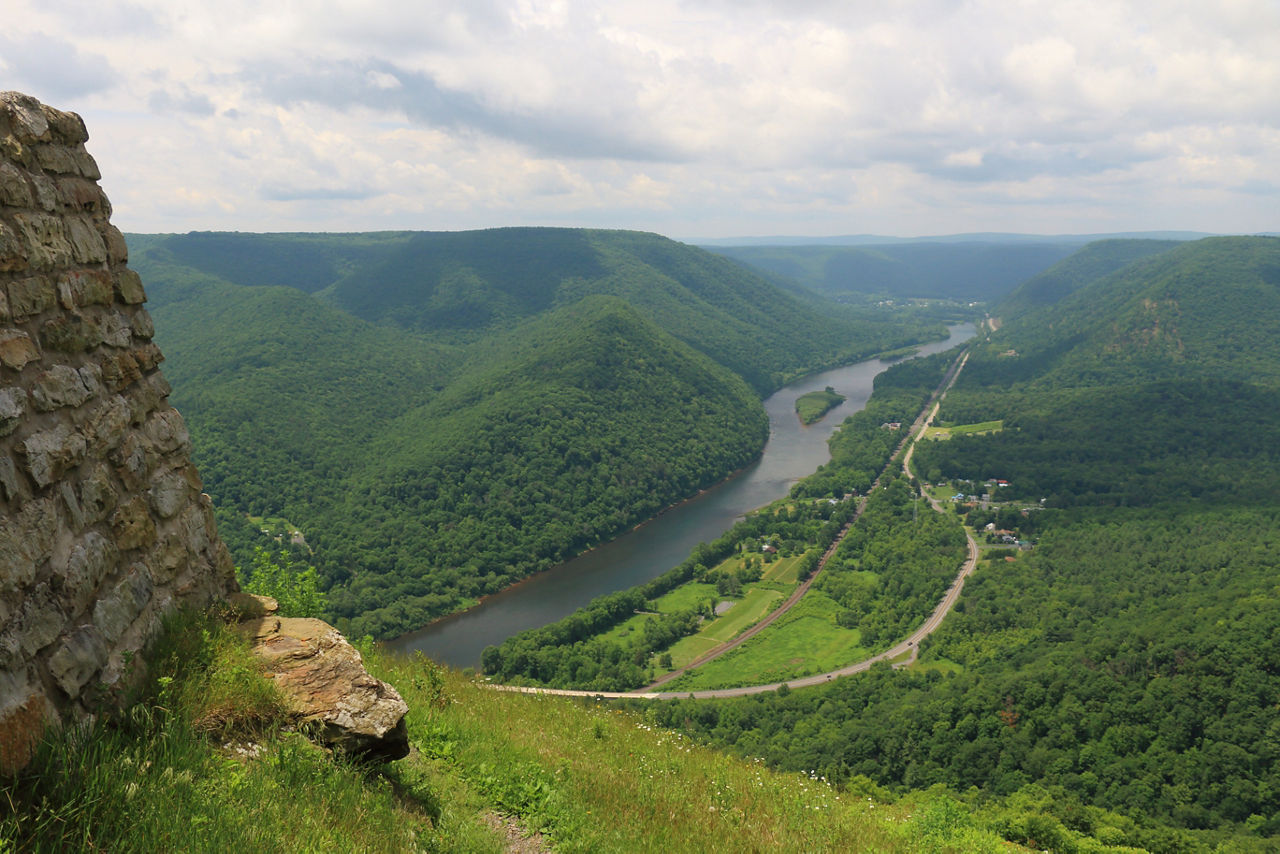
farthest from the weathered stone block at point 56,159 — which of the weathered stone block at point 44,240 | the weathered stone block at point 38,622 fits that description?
the weathered stone block at point 38,622

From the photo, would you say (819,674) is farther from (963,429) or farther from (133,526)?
(963,429)

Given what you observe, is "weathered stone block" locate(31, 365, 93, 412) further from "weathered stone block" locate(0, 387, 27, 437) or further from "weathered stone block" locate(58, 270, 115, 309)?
"weathered stone block" locate(58, 270, 115, 309)

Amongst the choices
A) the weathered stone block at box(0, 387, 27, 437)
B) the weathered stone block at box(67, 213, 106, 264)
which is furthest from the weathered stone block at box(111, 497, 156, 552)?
the weathered stone block at box(67, 213, 106, 264)

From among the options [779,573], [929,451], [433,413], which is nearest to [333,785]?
[779,573]

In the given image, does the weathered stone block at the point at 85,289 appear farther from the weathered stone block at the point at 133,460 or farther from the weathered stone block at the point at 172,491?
the weathered stone block at the point at 172,491

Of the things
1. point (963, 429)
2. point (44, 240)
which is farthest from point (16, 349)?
point (963, 429)

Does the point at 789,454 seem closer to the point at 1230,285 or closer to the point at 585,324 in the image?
the point at 585,324

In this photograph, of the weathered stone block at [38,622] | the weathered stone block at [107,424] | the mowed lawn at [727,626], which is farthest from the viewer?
the mowed lawn at [727,626]
